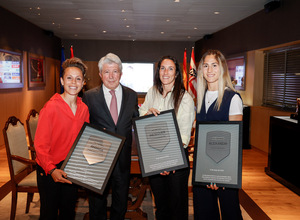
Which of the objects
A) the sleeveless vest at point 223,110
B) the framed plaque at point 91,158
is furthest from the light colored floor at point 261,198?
the sleeveless vest at point 223,110

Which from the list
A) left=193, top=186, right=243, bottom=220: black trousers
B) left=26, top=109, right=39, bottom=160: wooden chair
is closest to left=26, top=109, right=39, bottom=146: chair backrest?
left=26, top=109, right=39, bottom=160: wooden chair

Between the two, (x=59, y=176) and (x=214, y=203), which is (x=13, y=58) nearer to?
(x=59, y=176)

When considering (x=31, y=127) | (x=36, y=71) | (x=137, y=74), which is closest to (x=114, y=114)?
(x=31, y=127)

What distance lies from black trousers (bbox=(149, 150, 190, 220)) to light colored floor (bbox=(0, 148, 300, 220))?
786 mm

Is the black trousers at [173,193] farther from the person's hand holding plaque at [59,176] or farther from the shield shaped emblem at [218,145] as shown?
the person's hand holding plaque at [59,176]

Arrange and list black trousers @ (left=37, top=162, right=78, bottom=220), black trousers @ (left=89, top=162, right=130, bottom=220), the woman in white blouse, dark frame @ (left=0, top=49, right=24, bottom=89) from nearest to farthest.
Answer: black trousers @ (left=37, top=162, right=78, bottom=220)
the woman in white blouse
black trousers @ (left=89, top=162, right=130, bottom=220)
dark frame @ (left=0, top=49, right=24, bottom=89)

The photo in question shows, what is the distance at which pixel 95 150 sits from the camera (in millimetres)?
1841

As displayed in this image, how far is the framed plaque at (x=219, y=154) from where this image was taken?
1826mm

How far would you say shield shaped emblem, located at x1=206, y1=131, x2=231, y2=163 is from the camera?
6.04ft

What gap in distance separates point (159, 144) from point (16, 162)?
5.32 ft

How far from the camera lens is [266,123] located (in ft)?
19.2

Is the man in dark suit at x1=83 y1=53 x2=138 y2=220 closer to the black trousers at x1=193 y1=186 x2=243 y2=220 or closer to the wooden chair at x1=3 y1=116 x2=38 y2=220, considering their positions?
the black trousers at x1=193 y1=186 x2=243 y2=220

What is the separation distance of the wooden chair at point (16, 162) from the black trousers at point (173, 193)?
4.03ft

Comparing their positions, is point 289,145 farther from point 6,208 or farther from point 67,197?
point 6,208
